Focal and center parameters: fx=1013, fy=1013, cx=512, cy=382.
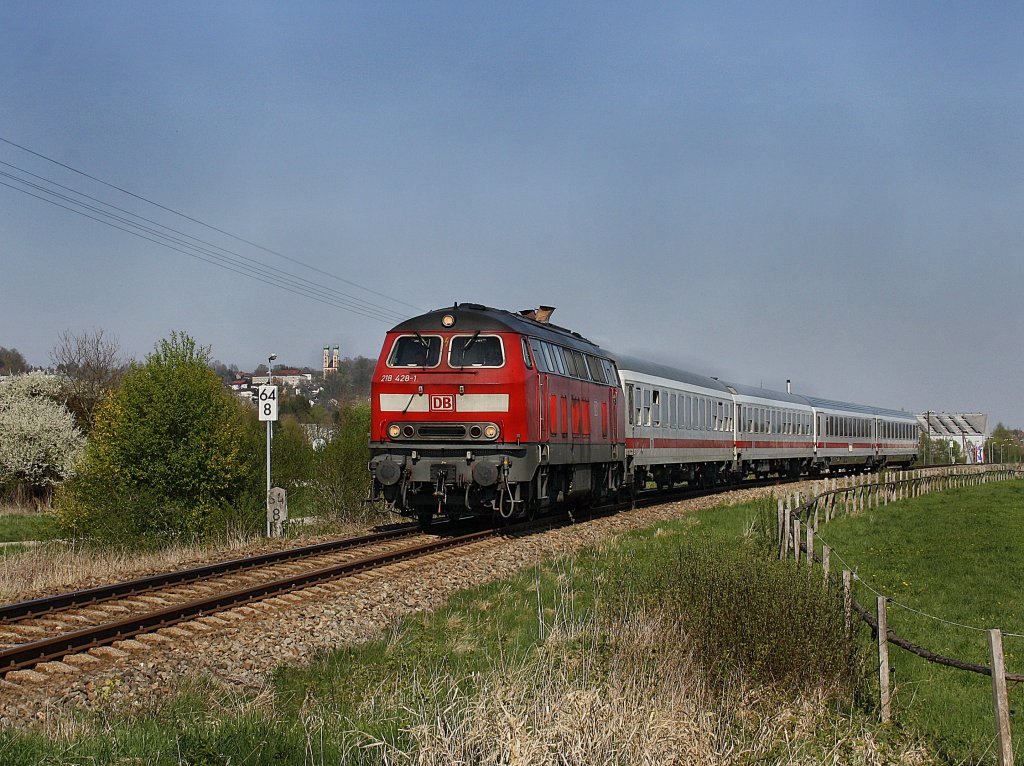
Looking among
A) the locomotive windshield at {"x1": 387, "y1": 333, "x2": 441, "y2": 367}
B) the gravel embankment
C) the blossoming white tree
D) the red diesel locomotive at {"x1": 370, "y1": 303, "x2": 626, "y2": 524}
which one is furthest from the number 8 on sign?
the blossoming white tree

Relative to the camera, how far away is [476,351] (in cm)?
1766

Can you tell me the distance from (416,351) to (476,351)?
1131 millimetres

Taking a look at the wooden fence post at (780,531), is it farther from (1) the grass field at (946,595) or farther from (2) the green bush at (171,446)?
(2) the green bush at (171,446)

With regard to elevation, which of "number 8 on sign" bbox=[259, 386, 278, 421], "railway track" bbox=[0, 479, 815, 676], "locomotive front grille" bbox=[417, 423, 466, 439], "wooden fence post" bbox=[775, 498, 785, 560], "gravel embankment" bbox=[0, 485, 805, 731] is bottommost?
"gravel embankment" bbox=[0, 485, 805, 731]

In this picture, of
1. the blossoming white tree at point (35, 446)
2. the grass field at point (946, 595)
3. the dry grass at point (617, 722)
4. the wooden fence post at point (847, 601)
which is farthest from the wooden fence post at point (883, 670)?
the blossoming white tree at point (35, 446)

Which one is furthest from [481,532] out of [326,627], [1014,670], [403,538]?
[1014,670]

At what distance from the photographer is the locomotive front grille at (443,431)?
17281mm

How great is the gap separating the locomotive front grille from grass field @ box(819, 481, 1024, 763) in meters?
6.83

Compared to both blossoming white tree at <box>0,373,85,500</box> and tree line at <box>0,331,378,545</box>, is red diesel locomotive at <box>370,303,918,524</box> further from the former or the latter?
blossoming white tree at <box>0,373,85,500</box>

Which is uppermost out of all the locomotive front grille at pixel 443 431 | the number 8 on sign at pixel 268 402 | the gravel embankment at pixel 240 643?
the number 8 on sign at pixel 268 402

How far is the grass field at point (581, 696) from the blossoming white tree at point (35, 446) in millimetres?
43715

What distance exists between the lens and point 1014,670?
11867 mm

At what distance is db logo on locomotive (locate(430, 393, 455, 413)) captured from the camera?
57.3 feet

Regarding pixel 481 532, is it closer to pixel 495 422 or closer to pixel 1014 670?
pixel 495 422
